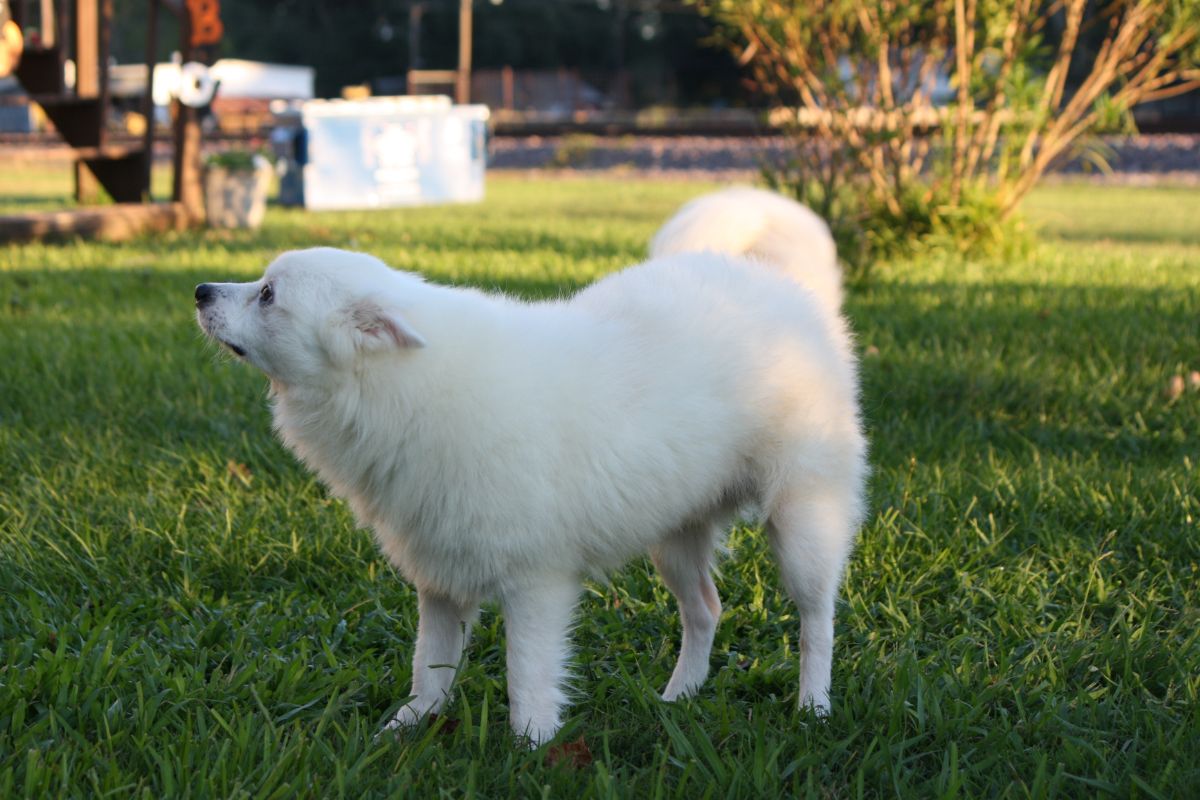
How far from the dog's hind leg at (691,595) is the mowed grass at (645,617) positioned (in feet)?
0.33

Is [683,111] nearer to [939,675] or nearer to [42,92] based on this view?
[42,92]

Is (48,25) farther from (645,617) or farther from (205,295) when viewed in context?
(645,617)

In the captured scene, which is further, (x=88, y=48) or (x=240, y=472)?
(x=88, y=48)

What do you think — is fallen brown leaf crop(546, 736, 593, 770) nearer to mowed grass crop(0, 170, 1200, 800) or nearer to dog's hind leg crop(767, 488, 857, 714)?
mowed grass crop(0, 170, 1200, 800)

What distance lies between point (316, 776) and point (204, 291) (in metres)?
0.98

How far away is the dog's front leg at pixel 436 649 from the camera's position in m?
2.55

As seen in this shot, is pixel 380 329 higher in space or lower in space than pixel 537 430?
higher

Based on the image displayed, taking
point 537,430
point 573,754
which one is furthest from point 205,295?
point 573,754

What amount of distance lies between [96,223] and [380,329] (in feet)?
26.8

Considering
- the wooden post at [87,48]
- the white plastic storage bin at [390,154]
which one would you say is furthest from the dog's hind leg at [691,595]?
the white plastic storage bin at [390,154]

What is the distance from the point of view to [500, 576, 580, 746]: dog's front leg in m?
2.37

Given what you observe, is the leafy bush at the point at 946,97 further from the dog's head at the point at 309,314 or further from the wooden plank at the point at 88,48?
the dog's head at the point at 309,314

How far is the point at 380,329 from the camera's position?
7.51 ft

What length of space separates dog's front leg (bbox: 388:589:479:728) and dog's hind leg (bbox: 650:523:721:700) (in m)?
0.48
